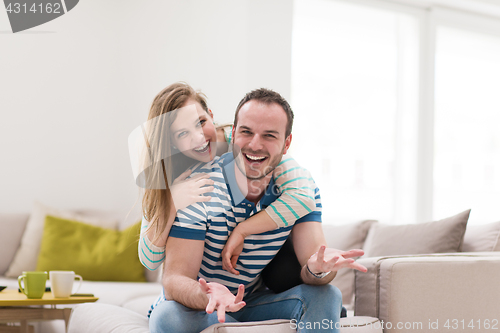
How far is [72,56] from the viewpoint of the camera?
3.44 metres

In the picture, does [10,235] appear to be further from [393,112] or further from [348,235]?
[393,112]

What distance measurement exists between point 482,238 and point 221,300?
1370mm

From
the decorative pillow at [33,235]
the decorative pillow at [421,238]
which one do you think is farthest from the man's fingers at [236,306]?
the decorative pillow at [33,235]

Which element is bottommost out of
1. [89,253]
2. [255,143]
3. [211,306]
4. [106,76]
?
[89,253]

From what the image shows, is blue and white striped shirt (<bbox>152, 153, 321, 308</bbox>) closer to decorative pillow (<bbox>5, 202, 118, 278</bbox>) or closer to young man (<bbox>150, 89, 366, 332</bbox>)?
young man (<bbox>150, 89, 366, 332</bbox>)

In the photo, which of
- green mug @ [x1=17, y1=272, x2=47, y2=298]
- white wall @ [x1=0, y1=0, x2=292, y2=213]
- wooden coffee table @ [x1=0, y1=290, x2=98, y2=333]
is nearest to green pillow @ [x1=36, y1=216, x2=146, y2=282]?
white wall @ [x1=0, y1=0, x2=292, y2=213]

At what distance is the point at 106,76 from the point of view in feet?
11.5

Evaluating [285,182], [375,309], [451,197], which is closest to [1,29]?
[285,182]

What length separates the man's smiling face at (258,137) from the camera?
146 cm

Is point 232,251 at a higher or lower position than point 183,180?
lower

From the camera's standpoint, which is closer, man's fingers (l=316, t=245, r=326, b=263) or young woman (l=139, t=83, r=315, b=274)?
man's fingers (l=316, t=245, r=326, b=263)

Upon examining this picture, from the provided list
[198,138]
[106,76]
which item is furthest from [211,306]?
[106,76]

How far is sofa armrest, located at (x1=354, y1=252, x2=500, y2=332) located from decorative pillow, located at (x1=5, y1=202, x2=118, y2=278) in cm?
199

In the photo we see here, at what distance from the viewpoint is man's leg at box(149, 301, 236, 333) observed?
1.22m
